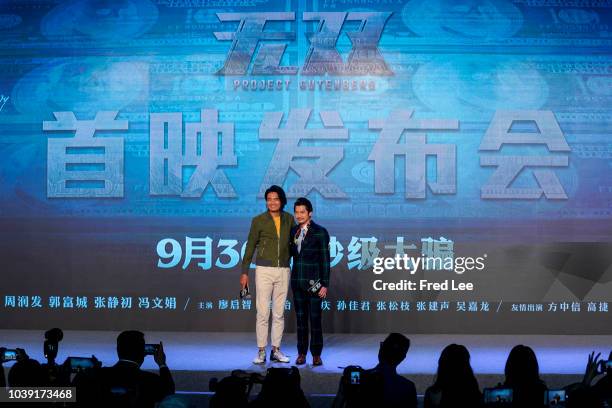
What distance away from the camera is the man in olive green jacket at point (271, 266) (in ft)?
15.2

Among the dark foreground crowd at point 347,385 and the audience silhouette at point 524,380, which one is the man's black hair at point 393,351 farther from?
the audience silhouette at point 524,380

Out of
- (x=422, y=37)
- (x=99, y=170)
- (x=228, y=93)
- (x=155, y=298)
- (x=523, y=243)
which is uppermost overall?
(x=422, y=37)

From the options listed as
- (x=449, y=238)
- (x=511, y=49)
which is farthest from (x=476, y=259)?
(x=511, y=49)

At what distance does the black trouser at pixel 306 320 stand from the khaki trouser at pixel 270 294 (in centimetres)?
10

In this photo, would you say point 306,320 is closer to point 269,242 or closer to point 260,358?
→ point 260,358

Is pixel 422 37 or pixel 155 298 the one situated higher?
pixel 422 37

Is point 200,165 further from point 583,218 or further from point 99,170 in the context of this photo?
point 583,218

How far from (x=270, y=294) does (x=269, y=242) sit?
0.33 metres

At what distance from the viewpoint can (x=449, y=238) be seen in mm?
5973

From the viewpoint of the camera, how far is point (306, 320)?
466 cm

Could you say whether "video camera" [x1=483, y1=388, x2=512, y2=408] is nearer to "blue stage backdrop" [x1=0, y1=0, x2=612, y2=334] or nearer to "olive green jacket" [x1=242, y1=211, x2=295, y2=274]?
"olive green jacket" [x1=242, y1=211, x2=295, y2=274]

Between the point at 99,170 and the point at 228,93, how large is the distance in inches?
49.4
